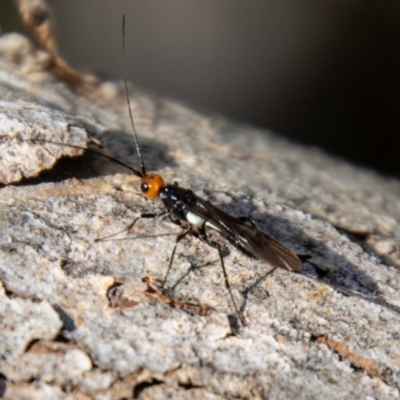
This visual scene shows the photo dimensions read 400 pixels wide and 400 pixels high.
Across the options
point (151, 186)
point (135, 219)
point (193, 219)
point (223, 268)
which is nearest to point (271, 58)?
point (151, 186)

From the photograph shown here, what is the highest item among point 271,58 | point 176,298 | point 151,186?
point 151,186

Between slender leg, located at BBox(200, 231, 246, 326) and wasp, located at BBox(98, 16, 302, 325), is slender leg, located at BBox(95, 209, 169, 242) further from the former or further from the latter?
slender leg, located at BBox(200, 231, 246, 326)

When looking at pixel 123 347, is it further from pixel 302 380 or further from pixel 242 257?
pixel 242 257

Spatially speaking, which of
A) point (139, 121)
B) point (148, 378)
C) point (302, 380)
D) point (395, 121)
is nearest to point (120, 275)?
point (148, 378)

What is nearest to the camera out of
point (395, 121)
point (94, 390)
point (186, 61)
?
point (94, 390)

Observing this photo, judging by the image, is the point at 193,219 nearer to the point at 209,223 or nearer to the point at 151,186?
the point at 209,223

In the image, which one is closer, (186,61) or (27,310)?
(27,310)
